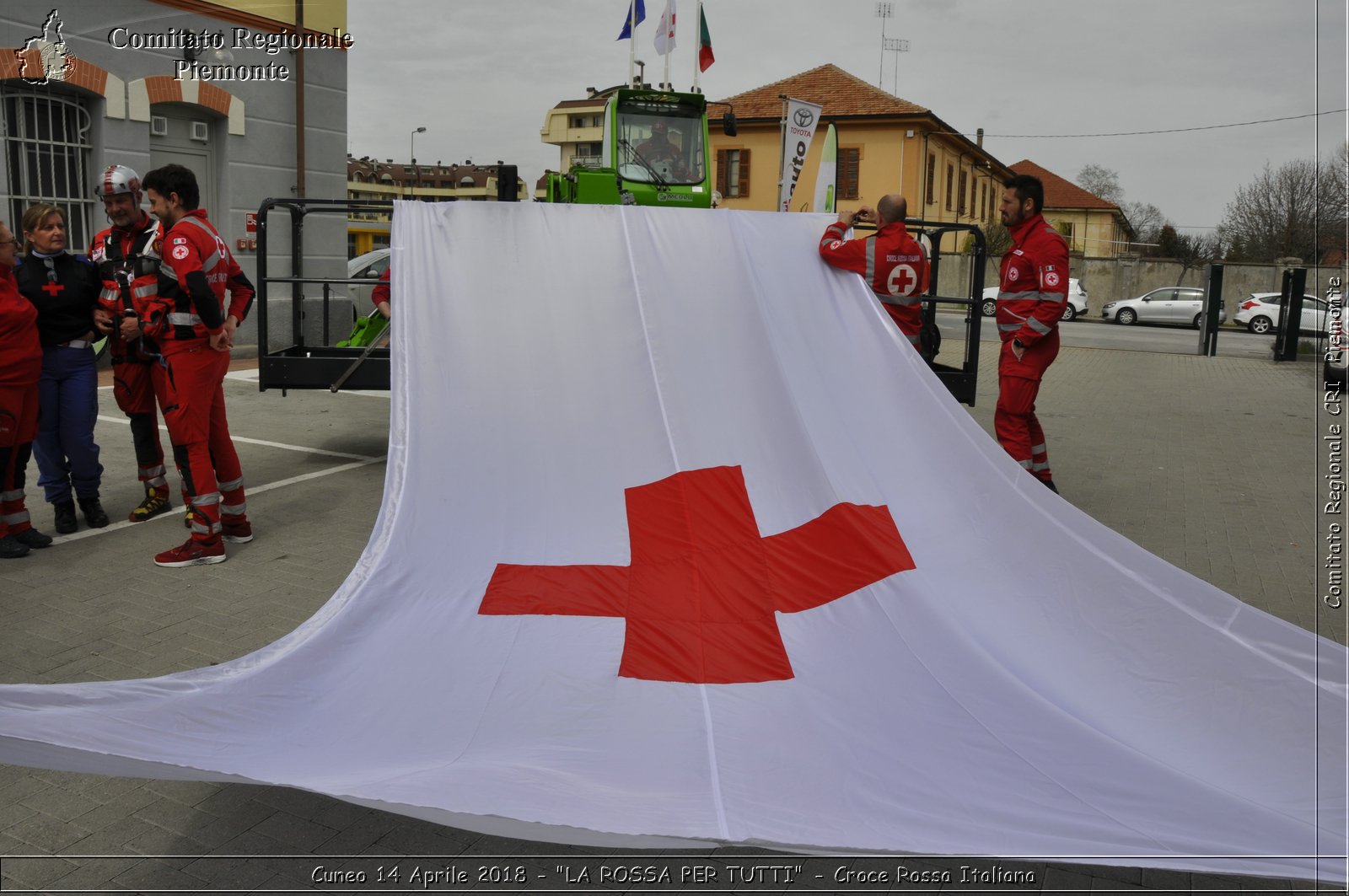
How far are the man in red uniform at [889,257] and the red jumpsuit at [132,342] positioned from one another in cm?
370

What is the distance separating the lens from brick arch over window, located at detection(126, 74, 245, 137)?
43.8 ft

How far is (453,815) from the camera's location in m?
2.54

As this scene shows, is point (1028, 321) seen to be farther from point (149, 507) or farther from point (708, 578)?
point (149, 507)

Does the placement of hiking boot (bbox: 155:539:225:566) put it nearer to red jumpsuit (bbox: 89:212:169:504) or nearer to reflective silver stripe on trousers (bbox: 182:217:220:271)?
red jumpsuit (bbox: 89:212:169:504)

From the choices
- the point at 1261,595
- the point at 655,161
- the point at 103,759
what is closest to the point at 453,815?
the point at 103,759

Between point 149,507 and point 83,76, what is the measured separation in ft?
28.1

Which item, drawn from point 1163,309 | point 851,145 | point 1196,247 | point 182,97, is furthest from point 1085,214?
point 182,97

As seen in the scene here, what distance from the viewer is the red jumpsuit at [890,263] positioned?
5.89m

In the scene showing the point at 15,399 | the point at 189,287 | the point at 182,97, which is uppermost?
the point at 182,97

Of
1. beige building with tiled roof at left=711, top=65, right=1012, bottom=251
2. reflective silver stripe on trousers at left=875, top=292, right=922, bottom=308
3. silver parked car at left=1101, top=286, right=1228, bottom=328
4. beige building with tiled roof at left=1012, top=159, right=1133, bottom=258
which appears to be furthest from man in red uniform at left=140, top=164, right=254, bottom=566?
beige building with tiled roof at left=1012, top=159, right=1133, bottom=258

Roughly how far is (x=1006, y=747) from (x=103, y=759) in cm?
239

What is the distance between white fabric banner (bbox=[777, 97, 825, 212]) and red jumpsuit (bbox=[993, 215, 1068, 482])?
33.0ft

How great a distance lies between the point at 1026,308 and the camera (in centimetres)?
667

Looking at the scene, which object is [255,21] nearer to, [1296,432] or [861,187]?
[1296,432]
